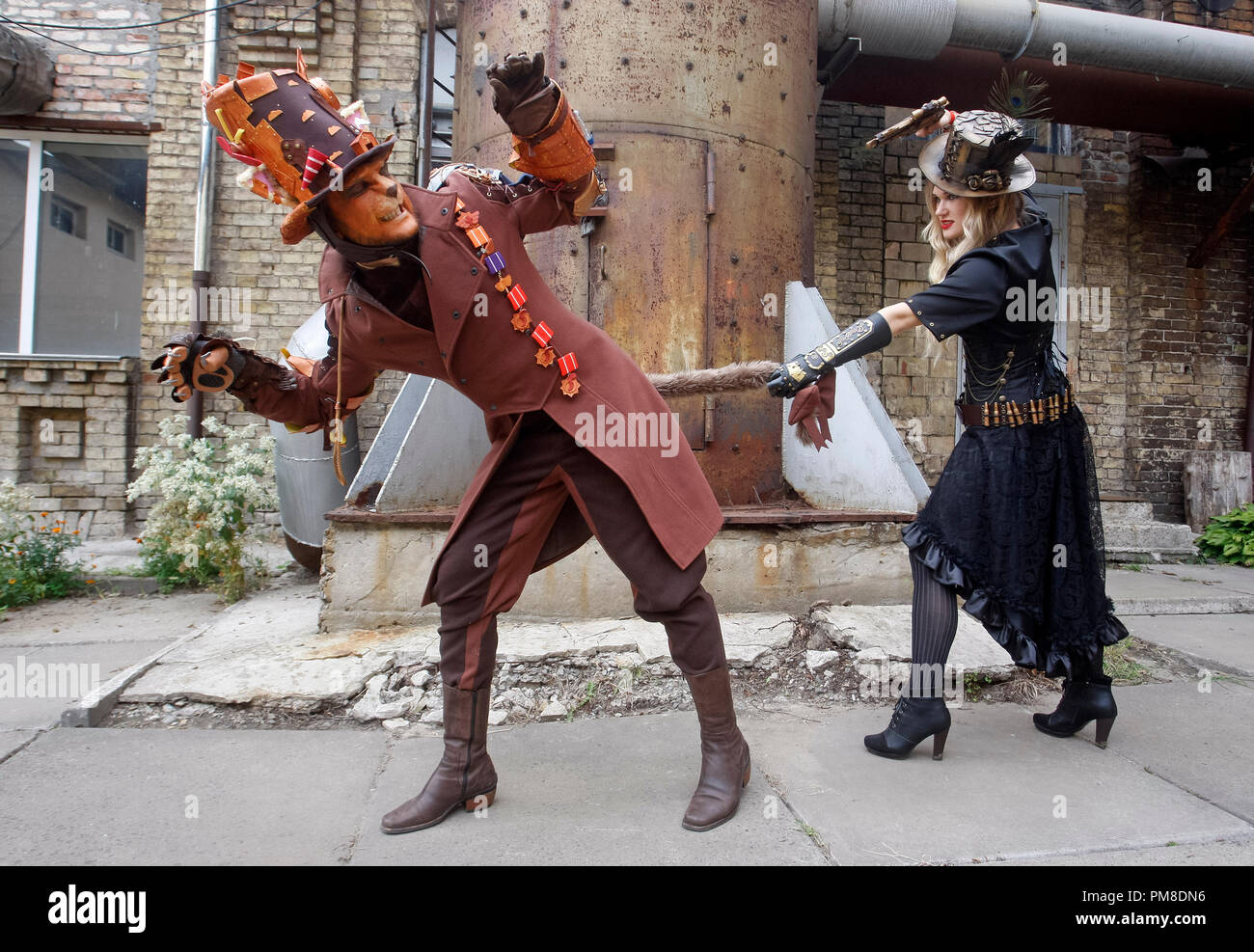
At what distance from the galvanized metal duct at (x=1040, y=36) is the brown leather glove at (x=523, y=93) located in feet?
13.0

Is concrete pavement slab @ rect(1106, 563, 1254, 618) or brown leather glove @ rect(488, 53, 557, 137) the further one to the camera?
concrete pavement slab @ rect(1106, 563, 1254, 618)

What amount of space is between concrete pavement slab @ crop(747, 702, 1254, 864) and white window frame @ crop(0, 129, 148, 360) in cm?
687

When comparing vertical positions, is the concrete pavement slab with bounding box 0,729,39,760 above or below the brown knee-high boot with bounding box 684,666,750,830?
below

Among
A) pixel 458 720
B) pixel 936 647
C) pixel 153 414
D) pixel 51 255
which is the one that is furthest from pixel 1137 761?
pixel 51 255

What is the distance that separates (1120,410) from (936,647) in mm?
6798

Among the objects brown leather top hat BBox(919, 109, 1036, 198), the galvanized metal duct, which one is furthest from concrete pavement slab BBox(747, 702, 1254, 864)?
the galvanized metal duct

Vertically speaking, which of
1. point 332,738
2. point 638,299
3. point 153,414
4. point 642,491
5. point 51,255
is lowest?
point 332,738

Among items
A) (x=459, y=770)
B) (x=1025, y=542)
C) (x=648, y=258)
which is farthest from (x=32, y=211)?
(x=1025, y=542)

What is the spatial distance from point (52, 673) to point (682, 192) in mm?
3611

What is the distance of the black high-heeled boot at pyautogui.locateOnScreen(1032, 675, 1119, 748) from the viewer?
2.69m

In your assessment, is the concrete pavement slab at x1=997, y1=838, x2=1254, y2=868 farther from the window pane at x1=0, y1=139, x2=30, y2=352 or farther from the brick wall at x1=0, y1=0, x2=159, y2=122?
the window pane at x1=0, y1=139, x2=30, y2=352

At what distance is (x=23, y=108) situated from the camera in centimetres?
659

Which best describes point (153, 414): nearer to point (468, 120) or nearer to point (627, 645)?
point (468, 120)

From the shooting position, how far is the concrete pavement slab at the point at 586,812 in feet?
6.46
